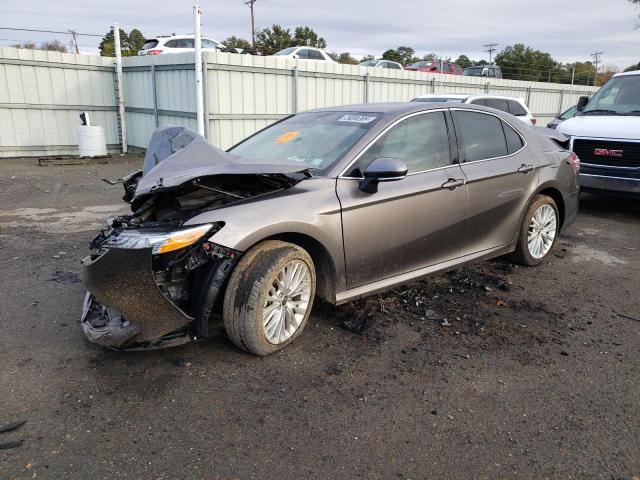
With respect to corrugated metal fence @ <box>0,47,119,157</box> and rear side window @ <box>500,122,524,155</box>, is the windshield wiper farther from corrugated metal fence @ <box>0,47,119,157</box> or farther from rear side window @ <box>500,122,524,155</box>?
corrugated metal fence @ <box>0,47,119,157</box>

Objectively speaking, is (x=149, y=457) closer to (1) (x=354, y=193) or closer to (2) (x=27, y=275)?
(1) (x=354, y=193)

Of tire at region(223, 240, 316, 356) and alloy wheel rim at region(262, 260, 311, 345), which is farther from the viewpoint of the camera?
alloy wheel rim at region(262, 260, 311, 345)

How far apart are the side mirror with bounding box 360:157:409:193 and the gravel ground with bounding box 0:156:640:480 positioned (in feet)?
3.60

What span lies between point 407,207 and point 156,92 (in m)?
11.4

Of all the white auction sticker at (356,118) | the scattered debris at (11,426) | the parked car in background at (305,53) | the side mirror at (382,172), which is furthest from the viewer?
the parked car in background at (305,53)

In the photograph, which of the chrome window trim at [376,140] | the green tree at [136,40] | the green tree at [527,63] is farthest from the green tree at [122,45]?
the chrome window trim at [376,140]

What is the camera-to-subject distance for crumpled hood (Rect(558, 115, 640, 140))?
7.62 metres

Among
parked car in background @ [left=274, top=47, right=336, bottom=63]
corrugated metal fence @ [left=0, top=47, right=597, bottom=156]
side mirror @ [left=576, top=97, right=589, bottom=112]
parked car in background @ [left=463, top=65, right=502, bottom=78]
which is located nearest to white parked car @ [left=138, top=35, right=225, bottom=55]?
parked car in background @ [left=274, top=47, right=336, bottom=63]

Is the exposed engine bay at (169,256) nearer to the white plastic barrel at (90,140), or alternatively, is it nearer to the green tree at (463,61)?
the white plastic barrel at (90,140)

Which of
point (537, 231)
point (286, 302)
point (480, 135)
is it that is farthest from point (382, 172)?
point (537, 231)

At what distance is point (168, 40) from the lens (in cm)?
1911

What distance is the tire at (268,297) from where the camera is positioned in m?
3.33

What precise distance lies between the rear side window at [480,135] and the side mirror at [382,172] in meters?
1.18

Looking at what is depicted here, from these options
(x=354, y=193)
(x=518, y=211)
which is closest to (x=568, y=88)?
(x=518, y=211)
